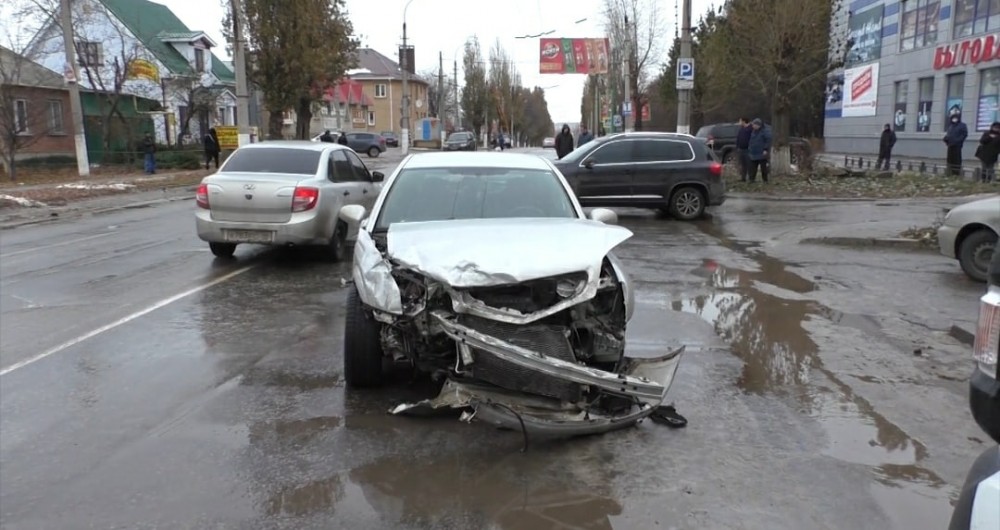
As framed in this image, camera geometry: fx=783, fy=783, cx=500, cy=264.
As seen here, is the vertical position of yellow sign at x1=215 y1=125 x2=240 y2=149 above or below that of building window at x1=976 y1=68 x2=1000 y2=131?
below

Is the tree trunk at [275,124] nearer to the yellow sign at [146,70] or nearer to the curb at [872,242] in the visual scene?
the yellow sign at [146,70]

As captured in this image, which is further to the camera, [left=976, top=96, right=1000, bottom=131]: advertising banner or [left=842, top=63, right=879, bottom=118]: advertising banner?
[left=842, top=63, right=879, bottom=118]: advertising banner

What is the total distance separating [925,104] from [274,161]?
1384 inches

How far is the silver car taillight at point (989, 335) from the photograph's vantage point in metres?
2.10

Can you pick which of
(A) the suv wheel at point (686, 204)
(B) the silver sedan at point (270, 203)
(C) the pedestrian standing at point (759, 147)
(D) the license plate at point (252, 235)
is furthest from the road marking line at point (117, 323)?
(C) the pedestrian standing at point (759, 147)

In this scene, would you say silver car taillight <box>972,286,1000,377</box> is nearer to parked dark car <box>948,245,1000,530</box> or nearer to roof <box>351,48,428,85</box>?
parked dark car <box>948,245,1000,530</box>

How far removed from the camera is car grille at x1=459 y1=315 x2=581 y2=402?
441 cm

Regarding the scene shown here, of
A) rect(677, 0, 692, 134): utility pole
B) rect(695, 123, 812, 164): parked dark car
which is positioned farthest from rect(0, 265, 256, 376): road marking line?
rect(695, 123, 812, 164): parked dark car

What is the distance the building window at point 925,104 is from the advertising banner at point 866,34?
201 inches

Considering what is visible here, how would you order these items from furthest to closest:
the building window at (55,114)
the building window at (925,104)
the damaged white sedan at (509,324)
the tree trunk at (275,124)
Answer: the building window at (925,104), the tree trunk at (275,124), the building window at (55,114), the damaged white sedan at (509,324)

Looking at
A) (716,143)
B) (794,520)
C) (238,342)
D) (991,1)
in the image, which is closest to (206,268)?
(238,342)

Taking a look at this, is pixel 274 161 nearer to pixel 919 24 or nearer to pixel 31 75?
pixel 31 75

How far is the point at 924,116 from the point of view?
36.5 metres

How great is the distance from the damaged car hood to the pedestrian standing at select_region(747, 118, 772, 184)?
16122mm
